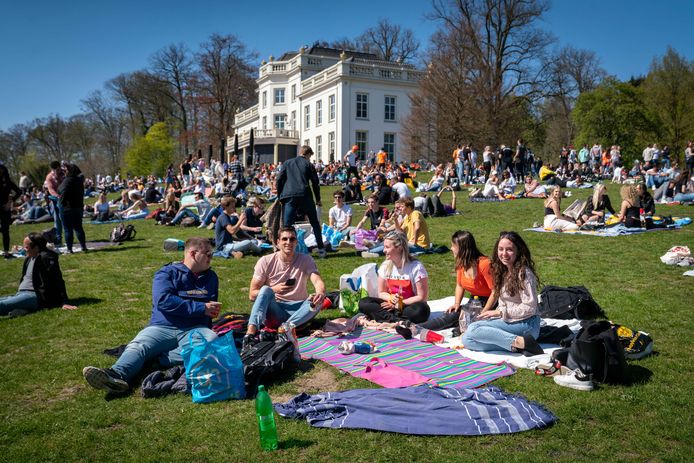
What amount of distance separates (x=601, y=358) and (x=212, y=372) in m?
3.06

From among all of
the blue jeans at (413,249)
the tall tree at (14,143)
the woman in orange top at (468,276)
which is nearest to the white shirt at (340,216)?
the blue jeans at (413,249)

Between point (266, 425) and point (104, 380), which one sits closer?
point (266, 425)

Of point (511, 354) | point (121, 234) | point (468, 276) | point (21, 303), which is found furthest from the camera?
point (121, 234)

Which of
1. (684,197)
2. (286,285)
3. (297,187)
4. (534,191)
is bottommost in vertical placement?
(286,285)

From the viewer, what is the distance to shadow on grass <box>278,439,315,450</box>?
3432mm

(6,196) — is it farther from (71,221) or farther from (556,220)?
(556,220)

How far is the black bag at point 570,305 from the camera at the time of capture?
623cm

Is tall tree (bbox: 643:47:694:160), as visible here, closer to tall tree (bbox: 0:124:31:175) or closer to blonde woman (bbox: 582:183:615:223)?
blonde woman (bbox: 582:183:615:223)

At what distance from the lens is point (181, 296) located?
197 inches

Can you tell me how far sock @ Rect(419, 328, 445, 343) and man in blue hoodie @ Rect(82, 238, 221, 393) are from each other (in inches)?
84.3

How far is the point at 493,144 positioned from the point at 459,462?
1271 inches

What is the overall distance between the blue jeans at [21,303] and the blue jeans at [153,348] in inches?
116

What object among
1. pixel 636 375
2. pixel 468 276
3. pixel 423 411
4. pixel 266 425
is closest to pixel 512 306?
pixel 468 276

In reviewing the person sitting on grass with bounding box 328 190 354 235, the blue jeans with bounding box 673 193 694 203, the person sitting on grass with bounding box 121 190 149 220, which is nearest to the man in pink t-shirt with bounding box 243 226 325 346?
the person sitting on grass with bounding box 328 190 354 235
